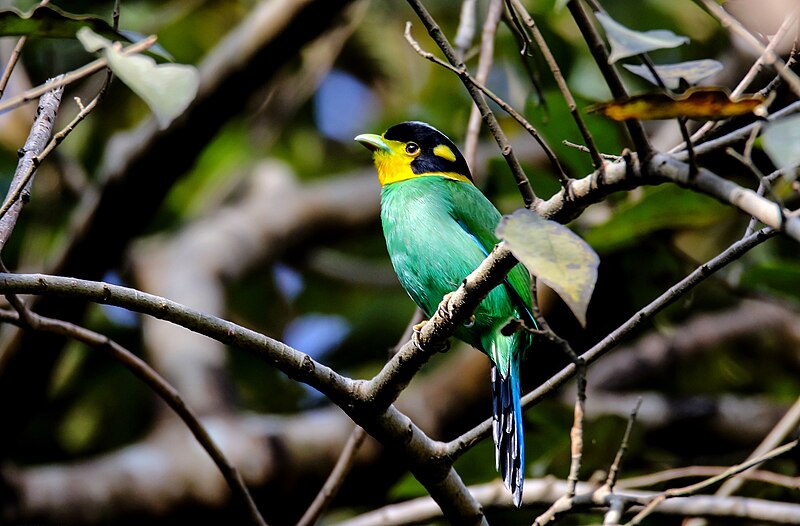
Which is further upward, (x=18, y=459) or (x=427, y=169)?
(x=18, y=459)

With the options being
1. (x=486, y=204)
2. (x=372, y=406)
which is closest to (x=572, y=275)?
(x=372, y=406)

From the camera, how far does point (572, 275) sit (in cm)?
139

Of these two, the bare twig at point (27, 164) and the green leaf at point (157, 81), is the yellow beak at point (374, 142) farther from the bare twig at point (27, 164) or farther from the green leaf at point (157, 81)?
the green leaf at point (157, 81)

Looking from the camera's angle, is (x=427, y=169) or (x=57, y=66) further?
(x=57, y=66)

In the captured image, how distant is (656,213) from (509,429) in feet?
3.88

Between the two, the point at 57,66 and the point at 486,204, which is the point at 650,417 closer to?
the point at 486,204

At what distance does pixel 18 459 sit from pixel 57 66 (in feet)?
7.10

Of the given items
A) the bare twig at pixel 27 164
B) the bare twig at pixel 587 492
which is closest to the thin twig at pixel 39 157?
the bare twig at pixel 27 164

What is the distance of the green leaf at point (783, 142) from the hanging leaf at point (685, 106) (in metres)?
0.11

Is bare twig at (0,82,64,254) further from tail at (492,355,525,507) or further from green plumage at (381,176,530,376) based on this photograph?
green plumage at (381,176,530,376)

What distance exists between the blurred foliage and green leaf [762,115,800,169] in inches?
84.1

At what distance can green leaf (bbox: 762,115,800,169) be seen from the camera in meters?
1.19

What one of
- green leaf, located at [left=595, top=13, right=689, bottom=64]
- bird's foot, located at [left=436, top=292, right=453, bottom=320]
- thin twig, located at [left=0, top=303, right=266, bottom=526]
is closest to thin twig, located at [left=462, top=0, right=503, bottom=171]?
bird's foot, located at [left=436, top=292, right=453, bottom=320]

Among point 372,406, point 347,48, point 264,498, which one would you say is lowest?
point 372,406
